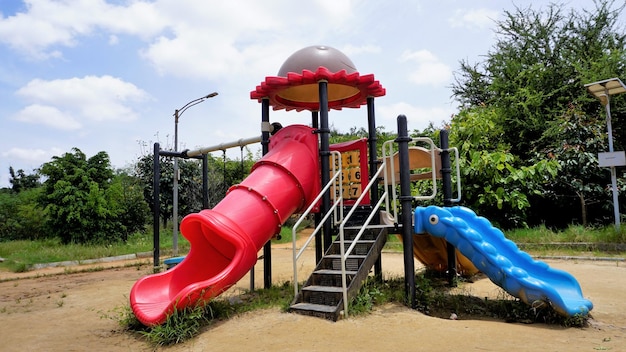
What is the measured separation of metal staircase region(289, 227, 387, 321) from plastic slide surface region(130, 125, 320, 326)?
880 millimetres

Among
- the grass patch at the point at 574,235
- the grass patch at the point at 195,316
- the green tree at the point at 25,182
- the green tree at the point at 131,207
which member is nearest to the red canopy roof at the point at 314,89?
the grass patch at the point at 195,316

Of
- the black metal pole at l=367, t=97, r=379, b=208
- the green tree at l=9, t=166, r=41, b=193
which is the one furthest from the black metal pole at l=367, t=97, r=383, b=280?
the green tree at l=9, t=166, r=41, b=193

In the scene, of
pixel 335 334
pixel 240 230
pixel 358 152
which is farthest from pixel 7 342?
pixel 358 152

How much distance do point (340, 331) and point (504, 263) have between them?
7.77 feet

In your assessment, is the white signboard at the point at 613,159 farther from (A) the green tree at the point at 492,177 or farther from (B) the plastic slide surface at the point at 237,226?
(B) the plastic slide surface at the point at 237,226

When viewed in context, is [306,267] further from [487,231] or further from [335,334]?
[335,334]

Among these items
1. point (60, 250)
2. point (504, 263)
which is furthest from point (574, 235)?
point (60, 250)

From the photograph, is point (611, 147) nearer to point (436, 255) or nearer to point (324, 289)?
point (436, 255)

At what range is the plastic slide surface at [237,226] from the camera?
572 centimetres

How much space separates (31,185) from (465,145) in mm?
Result: 43391

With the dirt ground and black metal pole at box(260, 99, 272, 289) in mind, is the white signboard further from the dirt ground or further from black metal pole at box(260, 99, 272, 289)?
black metal pole at box(260, 99, 272, 289)

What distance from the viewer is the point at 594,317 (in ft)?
18.4

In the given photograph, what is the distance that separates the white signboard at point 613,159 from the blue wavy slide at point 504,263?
800 centimetres

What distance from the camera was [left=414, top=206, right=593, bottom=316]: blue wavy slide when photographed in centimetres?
526
